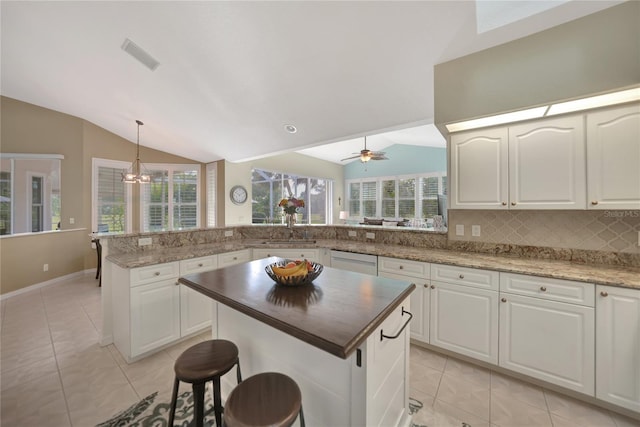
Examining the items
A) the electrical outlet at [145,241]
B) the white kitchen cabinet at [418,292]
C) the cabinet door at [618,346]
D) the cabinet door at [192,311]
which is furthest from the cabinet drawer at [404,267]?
the electrical outlet at [145,241]

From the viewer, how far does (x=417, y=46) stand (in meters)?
1.98

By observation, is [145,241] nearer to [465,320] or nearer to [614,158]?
[465,320]

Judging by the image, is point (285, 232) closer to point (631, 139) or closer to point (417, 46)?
point (417, 46)

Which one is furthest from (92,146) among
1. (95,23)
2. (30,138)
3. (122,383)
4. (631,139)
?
(631,139)

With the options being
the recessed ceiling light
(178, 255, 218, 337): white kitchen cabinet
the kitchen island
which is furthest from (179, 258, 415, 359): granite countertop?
the recessed ceiling light

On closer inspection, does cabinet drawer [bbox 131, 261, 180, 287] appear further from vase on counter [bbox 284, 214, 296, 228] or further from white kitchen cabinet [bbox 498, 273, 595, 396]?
white kitchen cabinet [bbox 498, 273, 595, 396]

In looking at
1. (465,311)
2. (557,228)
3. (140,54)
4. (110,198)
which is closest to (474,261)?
→ (465,311)

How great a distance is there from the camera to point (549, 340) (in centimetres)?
172

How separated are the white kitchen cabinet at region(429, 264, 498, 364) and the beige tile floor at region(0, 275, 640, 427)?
0.18m

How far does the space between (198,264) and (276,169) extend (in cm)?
492

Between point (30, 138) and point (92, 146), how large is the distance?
842 mm

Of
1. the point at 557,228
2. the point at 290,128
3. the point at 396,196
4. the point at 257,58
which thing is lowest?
the point at 557,228

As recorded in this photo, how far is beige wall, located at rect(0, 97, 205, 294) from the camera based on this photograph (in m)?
3.96

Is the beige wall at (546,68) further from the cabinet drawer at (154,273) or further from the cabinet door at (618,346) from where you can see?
the cabinet drawer at (154,273)
